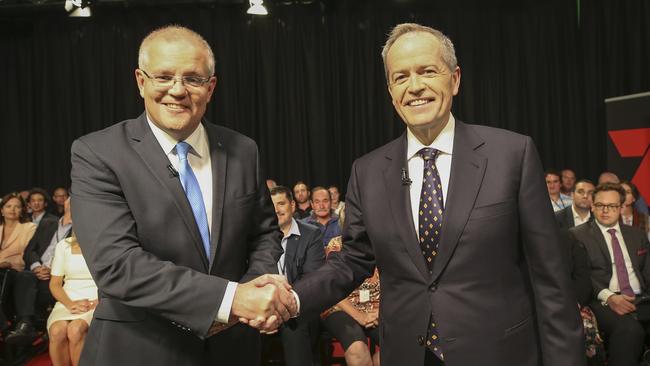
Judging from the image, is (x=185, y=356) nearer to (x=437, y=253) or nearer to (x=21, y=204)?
(x=437, y=253)

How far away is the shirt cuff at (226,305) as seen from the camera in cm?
198

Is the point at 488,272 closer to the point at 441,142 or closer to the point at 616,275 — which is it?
the point at 441,142

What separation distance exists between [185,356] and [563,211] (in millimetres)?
5653

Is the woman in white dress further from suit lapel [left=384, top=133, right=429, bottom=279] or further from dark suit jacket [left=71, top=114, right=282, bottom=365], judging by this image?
suit lapel [left=384, top=133, right=429, bottom=279]

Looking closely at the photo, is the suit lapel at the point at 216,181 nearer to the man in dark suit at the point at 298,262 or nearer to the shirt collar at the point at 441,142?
the shirt collar at the point at 441,142

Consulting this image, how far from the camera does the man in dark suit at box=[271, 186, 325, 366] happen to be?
447 centimetres

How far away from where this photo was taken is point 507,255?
2010 millimetres

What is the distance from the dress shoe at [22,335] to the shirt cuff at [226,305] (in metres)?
3.72

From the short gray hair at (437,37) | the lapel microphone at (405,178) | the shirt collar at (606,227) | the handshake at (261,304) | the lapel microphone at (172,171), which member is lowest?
the shirt collar at (606,227)

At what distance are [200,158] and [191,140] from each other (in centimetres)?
6

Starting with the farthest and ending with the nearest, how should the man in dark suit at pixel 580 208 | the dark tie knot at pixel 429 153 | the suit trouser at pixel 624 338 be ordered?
the man in dark suit at pixel 580 208 → the suit trouser at pixel 624 338 → the dark tie knot at pixel 429 153

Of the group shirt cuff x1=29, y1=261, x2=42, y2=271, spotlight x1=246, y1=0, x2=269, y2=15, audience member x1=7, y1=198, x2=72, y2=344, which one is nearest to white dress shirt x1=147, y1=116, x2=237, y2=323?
audience member x1=7, y1=198, x2=72, y2=344

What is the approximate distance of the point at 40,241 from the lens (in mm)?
6516

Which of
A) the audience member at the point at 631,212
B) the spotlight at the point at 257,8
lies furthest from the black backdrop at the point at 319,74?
the audience member at the point at 631,212
